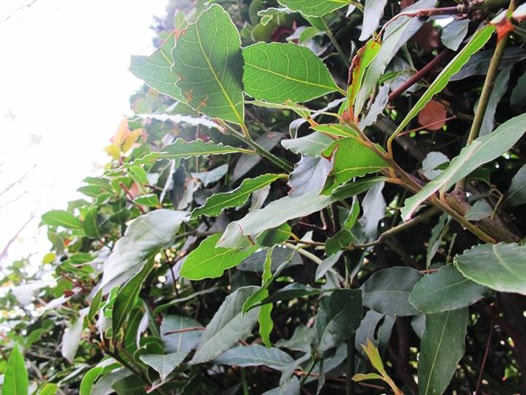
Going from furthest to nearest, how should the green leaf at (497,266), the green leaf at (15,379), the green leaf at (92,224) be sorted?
the green leaf at (92,224) < the green leaf at (15,379) < the green leaf at (497,266)

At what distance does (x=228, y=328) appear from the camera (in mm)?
544

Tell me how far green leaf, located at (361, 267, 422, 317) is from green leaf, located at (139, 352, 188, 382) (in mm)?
255

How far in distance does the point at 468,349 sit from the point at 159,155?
0.64m

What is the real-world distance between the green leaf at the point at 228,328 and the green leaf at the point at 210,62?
251 mm

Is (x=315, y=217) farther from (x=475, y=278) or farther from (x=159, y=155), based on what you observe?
(x=475, y=278)

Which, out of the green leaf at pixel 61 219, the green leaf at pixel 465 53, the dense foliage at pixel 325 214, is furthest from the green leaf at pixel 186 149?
the green leaf at pixel 61 219

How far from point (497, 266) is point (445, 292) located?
0.07 meters

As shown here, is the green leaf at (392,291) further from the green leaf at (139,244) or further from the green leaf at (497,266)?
the green leaf at (139,244)

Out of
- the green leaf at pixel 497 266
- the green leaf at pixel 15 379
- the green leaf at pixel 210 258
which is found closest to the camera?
the green leaf at pixel 497 266

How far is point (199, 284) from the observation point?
0.85 m

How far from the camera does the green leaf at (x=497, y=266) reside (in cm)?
26

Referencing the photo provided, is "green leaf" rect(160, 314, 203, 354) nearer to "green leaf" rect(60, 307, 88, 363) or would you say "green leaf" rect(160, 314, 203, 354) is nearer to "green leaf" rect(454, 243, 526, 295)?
"green leaf" rect(60, 307, 88, 363)

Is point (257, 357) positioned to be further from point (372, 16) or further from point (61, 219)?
point (61, 219)

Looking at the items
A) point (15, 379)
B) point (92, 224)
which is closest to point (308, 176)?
point (15, 379)
